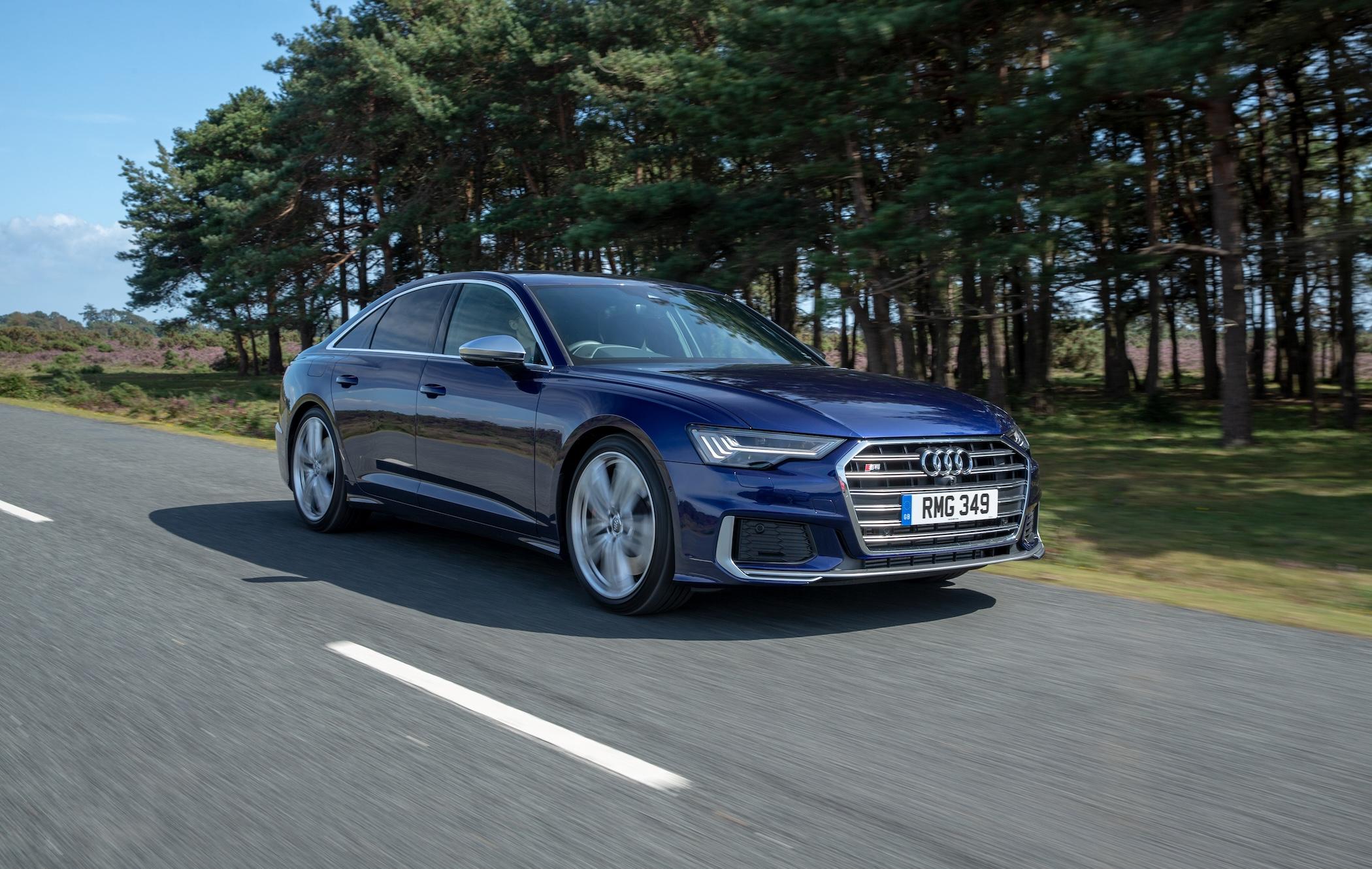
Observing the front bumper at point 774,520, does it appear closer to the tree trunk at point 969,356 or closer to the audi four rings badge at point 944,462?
the audi four rings badge at point 944,462

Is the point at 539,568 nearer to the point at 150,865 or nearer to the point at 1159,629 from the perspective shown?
the point at 1159,629

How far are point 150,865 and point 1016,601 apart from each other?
4.17m

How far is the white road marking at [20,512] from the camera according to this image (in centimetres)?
847

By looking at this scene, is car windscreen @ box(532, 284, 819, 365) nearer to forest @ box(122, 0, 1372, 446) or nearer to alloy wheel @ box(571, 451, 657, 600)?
alloy wheel @ box(571, 451, 657, 600)

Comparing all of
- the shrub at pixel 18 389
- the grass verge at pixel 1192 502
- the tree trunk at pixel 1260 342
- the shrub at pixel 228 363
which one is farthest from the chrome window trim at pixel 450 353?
the shrub at pixel 228 363

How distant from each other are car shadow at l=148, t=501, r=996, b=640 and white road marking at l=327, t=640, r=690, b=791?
71cm

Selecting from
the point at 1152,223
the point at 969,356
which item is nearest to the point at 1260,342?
the point at 969,356

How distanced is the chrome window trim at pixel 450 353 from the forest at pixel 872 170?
360 inches

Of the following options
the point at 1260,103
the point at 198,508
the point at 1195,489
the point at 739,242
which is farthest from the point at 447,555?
the point at 1260,103

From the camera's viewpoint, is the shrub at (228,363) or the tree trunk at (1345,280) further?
the shrub at (228,363)

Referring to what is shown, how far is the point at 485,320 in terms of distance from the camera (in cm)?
675

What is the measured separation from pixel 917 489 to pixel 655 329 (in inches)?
77.5

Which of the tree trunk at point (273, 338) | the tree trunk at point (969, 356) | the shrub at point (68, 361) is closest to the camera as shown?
the tree trunk at point (969, 356)

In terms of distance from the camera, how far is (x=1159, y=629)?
17.6 ft
